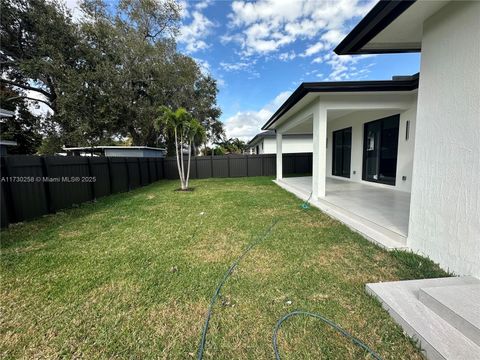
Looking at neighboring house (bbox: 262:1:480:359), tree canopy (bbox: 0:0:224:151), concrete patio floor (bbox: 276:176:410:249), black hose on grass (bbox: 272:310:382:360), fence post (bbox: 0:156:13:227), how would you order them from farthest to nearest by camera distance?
tree canopy (bbox: 0:0:224:151) < fence post (bbox: 0:156:13:227) < concrete patio floor (bbox: 276:176:410:249) < neighboring house (bbox: 262:1:480:359) < black hose on grass (bbox: 272:310:382:360)

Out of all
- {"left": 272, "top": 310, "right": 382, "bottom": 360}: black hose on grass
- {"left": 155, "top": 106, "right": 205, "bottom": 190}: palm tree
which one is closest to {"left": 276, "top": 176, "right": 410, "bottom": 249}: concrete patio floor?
{"left": 272, "top": 310, "right": 382, "bottom": 360}: black hose on grass

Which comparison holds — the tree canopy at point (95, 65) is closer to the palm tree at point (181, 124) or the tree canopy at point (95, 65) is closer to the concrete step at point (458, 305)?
the palm tree at point (181, 124)

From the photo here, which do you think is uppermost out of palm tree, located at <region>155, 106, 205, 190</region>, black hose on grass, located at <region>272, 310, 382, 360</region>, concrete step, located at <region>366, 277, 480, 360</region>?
palm tree, located at <region>155, 106, 205, 190</region>

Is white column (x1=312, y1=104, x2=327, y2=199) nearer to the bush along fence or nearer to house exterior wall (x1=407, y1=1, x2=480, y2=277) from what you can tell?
house exterior wall (x1=407, y1=1, x2=480, y2=277)

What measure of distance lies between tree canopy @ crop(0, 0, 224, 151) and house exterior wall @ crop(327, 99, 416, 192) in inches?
318

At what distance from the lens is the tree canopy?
10836 mm

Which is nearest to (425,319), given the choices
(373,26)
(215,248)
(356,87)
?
(215,248)

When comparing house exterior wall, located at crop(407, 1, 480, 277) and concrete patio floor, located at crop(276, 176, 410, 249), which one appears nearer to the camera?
house exterior wall, located at crop(407, 1, 480, 277)

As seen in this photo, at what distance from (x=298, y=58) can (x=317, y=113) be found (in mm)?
6667

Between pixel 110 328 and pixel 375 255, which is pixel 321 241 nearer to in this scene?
pixel 375 255

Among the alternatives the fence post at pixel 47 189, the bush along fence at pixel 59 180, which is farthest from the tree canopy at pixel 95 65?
the fence post at pixel 47 189

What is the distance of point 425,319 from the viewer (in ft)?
5.28

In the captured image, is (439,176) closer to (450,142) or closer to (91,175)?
(450,142)

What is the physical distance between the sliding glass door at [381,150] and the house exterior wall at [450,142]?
439 cm
